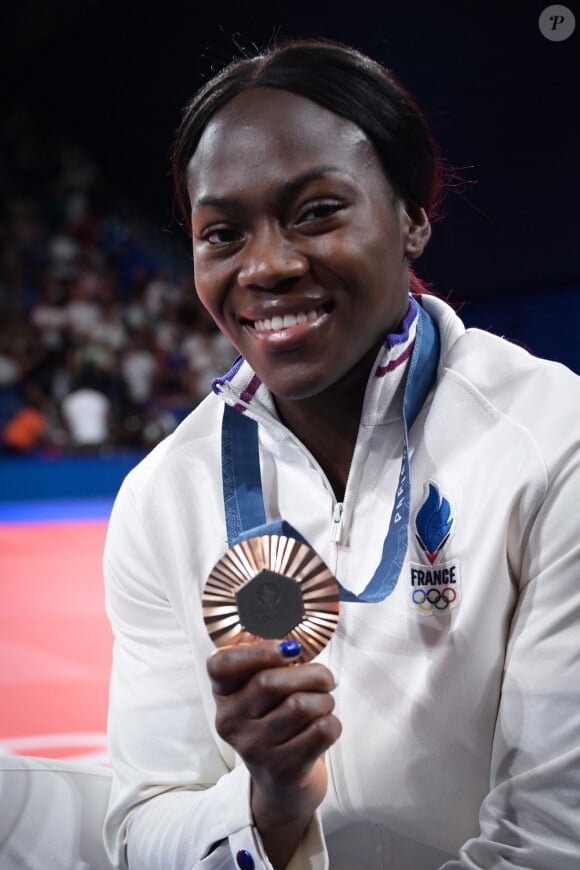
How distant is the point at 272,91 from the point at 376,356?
1.56 ft

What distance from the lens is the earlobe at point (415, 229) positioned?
1.65 m

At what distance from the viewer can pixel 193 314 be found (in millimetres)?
12922

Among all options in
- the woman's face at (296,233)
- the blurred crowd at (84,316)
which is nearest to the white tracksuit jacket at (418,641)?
the woman's face at (296,233)

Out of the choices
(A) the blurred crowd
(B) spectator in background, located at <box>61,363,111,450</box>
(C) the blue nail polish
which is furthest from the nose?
(B) spectator in background, located at <box>61,363,111,450</box>

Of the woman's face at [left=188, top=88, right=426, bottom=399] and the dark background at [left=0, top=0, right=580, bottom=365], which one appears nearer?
the woman's face at [left=188, top=88, right=426, bottom=399]

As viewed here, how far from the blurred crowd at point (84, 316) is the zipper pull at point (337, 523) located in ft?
29.7

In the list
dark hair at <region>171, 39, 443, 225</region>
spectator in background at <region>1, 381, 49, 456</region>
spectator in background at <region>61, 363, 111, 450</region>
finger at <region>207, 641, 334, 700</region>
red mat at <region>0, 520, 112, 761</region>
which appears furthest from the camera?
spectator in background at <region>61, 363, 111, 450</region>

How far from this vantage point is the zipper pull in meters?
1.61

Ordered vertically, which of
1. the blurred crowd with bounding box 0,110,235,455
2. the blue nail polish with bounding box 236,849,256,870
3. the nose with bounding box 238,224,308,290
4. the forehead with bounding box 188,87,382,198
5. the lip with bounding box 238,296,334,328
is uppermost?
the blurred crowd with bounding box 0,110,235,455

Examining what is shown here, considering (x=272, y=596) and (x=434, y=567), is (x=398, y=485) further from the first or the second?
(x=272, y=596)

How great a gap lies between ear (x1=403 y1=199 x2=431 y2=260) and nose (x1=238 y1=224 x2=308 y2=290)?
27cm

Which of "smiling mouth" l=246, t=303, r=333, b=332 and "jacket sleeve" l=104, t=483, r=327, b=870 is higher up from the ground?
"smiling mouth" l=246, t=303, r=333, b=332

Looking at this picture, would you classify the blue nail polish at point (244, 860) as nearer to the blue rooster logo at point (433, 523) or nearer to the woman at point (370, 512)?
the woman at point (370, 512)

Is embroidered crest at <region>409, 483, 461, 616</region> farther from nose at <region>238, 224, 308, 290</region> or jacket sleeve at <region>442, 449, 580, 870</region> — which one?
nose at <region>238, 224, 308, 290</region>
